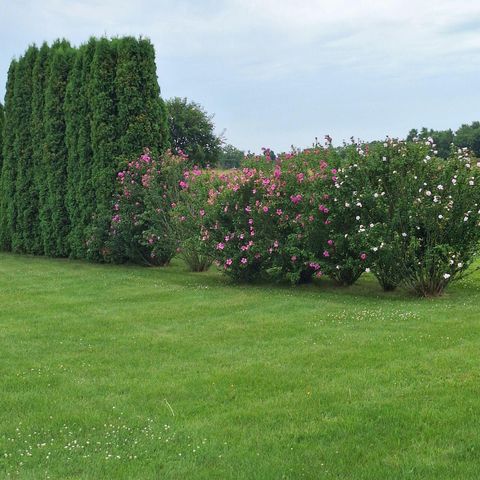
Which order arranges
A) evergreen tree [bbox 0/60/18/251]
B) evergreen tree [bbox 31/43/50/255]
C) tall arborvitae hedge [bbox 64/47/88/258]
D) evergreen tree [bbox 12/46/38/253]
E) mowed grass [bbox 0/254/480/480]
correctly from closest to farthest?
mowed grass [bbox 0/254/480/480], tall arborvitae hedge [bbox 64/47/88/258], evergreen tree [bbox 31/43/50/255], evergreen tree [bbox 12/46/38/253], evergreen tree [bbox 0/60/18/251]

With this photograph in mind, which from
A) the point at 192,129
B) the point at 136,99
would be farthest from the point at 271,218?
the point at 192,129

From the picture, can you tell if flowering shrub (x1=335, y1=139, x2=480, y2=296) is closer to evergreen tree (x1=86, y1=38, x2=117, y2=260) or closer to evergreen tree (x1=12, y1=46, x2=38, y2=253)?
evergreen tree (x1=86, y1=38, x2=117, y2=260)

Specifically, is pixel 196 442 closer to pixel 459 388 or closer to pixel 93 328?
pixel 459 388

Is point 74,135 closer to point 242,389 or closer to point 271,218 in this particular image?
point 271,218

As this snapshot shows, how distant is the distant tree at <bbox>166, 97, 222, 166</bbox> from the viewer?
47.7 m

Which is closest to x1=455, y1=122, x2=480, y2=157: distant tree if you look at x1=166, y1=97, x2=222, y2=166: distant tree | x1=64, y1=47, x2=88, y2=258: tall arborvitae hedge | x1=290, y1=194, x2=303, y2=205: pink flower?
x1=166, y1=97, x2=222, y2=166: distant tree

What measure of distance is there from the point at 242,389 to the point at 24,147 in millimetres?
14786

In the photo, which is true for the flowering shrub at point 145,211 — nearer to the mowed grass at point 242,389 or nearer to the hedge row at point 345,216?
the hedge row at point 345,216

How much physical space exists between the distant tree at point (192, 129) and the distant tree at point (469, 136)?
731 inches

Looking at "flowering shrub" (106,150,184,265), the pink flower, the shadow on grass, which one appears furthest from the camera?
"flowering shrub" (106,150,184,265)

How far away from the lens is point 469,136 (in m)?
51.6

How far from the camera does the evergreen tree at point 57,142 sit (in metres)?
16.8

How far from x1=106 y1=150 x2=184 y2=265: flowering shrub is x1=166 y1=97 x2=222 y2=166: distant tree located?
106 ft

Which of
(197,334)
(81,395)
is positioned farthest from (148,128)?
(81,395)
